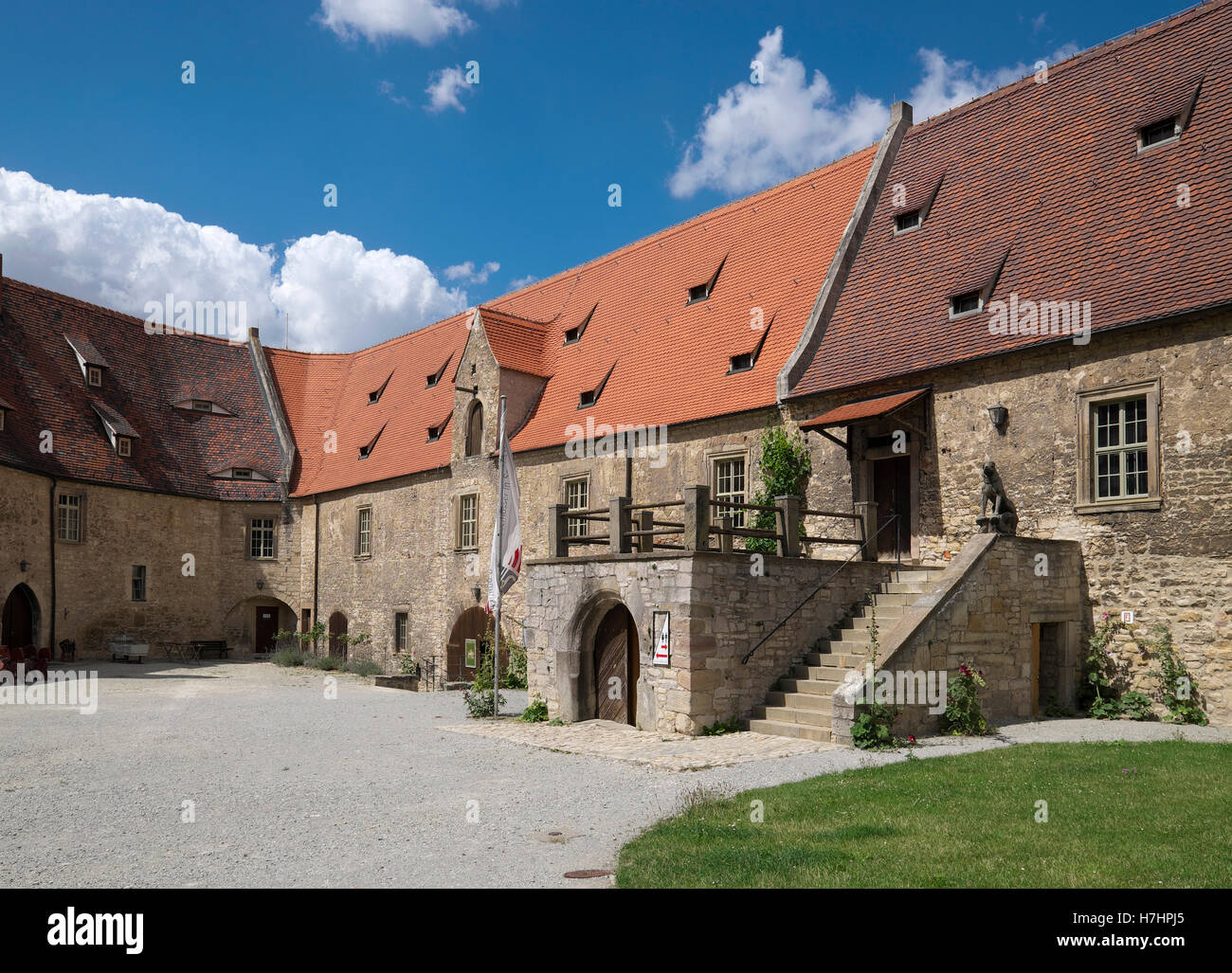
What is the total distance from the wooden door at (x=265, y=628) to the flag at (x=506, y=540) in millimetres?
20986

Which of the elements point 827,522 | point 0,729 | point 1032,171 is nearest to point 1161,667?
point 827,522

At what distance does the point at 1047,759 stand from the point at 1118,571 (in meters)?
5.26

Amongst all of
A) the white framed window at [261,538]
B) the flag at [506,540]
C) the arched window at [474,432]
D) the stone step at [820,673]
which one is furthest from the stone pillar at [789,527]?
the white framed window at [261,538]

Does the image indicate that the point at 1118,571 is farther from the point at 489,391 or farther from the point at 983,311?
the point at 489,391

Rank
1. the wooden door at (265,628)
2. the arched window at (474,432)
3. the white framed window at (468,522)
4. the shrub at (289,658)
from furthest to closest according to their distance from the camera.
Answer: the wooden door at (265,628) < the shrub at (289,658) < the arched window at (474,432) < the white framed window at (468,522)

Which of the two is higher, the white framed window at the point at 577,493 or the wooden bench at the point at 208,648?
the white framed window at the point at 577,493

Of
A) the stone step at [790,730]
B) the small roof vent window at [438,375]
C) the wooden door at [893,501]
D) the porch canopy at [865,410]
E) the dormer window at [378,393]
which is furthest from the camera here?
the dormer window at [378,393]

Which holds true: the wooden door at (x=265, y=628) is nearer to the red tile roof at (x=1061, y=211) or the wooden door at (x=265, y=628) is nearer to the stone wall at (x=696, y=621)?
the stone wall at (x=696, y=621)

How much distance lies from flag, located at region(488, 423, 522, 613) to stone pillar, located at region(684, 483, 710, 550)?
354cm

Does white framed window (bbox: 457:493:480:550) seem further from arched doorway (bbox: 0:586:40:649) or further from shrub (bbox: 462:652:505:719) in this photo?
arched doorway (bbox: 0:586:40:649)

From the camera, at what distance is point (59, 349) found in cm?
3322

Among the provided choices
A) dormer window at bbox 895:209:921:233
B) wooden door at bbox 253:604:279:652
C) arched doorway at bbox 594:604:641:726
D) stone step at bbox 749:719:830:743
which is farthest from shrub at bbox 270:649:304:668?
dormer window at bbox 895:209:921:233

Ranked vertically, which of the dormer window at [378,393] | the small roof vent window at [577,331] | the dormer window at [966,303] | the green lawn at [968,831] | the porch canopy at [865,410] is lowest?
the green lawn at [968,831]

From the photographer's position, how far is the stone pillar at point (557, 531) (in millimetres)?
18422
